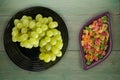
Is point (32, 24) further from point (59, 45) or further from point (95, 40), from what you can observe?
point (95, 40)

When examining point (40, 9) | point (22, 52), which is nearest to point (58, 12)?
point (40, 9)

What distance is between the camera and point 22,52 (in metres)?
1.10

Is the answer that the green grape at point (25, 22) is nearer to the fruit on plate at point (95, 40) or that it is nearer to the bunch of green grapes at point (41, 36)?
the bunch of green grapes at point (41, 36)

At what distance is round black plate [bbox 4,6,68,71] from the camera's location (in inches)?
43.2

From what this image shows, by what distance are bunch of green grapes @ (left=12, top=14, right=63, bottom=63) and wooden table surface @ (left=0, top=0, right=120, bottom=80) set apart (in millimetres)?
96

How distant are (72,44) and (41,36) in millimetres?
156

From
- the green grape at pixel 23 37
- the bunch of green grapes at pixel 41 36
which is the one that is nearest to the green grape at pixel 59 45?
the bunch of green grapes at pixel 41 36

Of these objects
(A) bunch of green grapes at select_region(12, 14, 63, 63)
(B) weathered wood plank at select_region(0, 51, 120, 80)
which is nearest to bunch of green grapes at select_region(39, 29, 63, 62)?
(A) bunch of green grapes at select_region(12, 14, 63, 63)

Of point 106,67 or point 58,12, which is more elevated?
point 58,12

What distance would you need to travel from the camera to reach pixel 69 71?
1.12 m

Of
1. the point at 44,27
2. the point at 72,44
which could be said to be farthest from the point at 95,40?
the point at 44,27

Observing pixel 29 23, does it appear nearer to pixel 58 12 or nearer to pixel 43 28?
pixel 43 28

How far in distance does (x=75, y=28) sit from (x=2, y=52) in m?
0.28

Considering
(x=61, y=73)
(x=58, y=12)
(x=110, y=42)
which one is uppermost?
(x=58, y=12)
